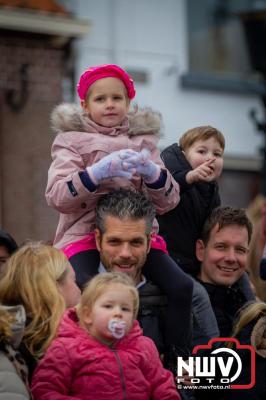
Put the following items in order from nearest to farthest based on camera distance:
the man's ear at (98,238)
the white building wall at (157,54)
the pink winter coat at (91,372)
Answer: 1. the pink winter coat at (91,372)
2. the man's ear at (98,238)
3. the white building wall at (157,54)

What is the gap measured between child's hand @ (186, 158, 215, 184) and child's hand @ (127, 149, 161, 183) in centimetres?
54

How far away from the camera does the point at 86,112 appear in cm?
698

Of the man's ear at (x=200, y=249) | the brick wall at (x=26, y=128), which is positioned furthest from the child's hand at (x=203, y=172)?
the brick wall at (x=26, y=128)

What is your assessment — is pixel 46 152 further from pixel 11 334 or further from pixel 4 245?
pixel 11 334

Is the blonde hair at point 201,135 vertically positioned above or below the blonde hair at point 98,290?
above

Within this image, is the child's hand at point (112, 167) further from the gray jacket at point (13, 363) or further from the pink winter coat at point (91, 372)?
the gray jacket at point (13, 363)

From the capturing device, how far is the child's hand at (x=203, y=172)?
23.6 feet

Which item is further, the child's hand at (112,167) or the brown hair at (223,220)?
the brown hair at (223,220)

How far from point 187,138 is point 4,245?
1.20 meters

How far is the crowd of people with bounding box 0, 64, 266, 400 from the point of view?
5.72m

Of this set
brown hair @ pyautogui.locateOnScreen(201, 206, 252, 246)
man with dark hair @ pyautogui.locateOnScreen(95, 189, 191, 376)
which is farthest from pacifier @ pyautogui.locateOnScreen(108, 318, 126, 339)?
brown hair @ pyautogui.locateOnScreen(201, 206, 252, 246)

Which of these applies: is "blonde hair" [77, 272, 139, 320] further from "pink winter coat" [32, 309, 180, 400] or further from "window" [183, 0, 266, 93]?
"window" [183, 0, 266, 93]

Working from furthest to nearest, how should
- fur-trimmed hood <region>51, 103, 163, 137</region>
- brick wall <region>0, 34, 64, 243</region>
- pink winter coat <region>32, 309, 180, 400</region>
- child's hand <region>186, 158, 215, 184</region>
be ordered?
brick wall <region>0, 34, 64, 243</region> → child's hand <region>186, 158, 215, 184</region> → fur-trimmed hood <region>51, 103, 163, 137</region> → pink winter coat <region>32, 309, 180, 400</region>

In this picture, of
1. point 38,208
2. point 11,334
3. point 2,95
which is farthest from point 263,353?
point 2,95
